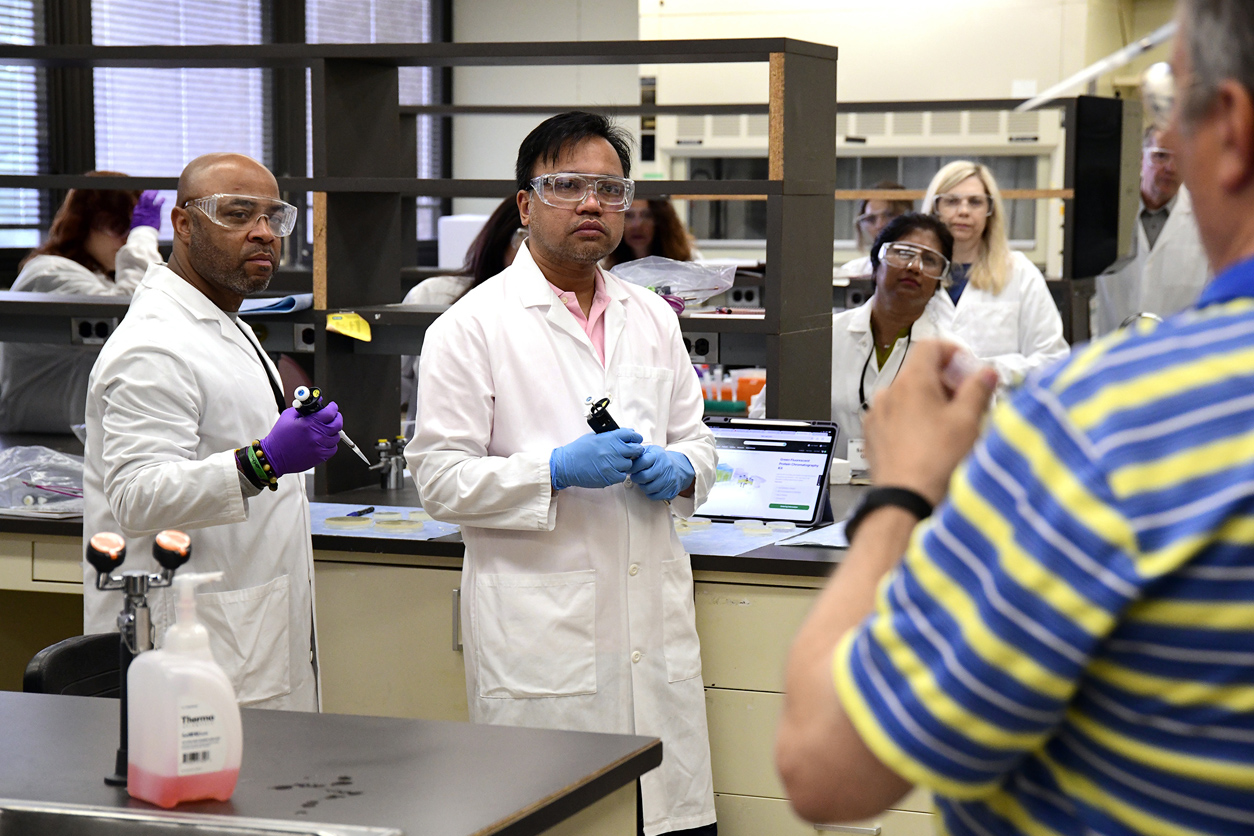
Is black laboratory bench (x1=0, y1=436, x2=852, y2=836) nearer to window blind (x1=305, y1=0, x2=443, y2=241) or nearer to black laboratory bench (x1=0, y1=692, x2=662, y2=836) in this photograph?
black laboratory bench (x1=0, y1=692, x2=662, y2=836)

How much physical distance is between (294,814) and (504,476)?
103 centimetres

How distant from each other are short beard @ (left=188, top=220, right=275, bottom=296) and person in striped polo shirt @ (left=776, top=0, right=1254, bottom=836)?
6.10 ft

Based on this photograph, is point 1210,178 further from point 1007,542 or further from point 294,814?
point 294,814

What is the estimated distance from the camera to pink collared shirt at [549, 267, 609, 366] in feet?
8.02

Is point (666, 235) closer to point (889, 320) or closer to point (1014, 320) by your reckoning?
point (1014, 320)

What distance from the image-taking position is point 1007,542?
68 cm

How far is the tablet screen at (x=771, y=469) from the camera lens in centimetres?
296

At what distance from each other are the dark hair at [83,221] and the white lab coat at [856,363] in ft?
9.04

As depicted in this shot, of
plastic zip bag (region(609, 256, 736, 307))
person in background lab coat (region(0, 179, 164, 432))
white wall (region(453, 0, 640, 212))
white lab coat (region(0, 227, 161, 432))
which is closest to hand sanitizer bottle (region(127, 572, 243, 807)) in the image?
plastic zip bag (region(609, 256, 736, 307))

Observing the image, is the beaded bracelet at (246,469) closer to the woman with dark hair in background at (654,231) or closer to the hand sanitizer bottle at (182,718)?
the hand sanitizer bottle at (182,718)

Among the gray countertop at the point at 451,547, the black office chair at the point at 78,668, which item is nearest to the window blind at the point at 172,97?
the gray countertop at the point at 451,547

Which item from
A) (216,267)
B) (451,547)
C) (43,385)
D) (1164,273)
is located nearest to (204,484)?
(216,267)

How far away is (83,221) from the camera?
4855mm

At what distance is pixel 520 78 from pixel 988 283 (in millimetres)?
5051
